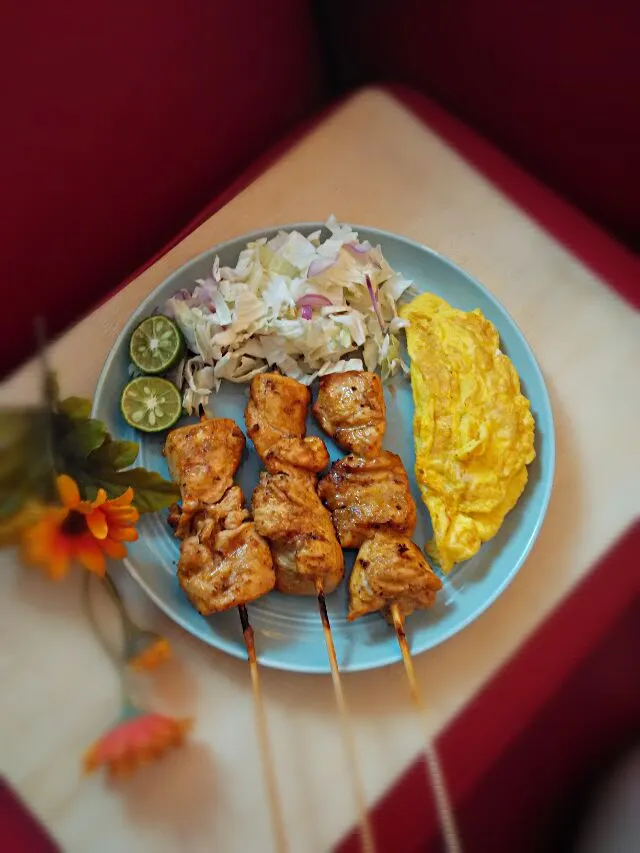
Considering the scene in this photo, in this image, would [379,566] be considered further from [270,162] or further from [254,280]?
[270,162]

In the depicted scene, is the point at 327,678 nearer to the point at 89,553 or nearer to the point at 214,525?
the point at 214,525

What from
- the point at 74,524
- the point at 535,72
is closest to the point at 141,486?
the point at 74,524

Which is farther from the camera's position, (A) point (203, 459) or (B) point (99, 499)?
(A) point (203, 459)

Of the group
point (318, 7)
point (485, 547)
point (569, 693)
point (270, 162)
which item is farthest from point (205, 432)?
point (318, 7)

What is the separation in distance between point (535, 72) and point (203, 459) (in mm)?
1374

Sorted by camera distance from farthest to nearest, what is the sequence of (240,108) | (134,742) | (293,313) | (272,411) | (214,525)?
(240,108), (293,313), (272,411), (214,525), (134,742)

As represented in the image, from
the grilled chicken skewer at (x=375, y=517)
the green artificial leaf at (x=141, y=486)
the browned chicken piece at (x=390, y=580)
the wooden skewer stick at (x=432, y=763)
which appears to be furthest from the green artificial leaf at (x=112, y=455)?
the wooden skewer stick at (x=432, y=763)

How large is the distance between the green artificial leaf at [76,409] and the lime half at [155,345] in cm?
25

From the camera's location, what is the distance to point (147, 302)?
6.30 feet

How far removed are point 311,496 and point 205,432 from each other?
0.30m

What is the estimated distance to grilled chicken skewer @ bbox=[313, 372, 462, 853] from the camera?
1688 mm

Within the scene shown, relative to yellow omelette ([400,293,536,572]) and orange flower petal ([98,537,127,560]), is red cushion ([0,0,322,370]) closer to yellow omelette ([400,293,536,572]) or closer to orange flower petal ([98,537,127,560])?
orange flower petal ([98,537,127,560])

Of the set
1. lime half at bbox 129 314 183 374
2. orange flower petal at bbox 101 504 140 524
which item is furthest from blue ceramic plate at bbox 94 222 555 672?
orange flower petal at bbox 101 504 140 524

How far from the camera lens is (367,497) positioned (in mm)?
1809
